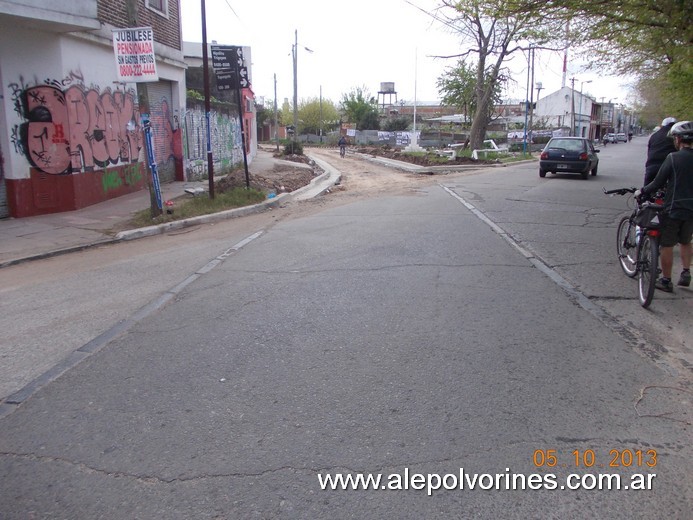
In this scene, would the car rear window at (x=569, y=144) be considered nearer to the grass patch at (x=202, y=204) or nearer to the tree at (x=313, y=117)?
the grass patch at (x=202, y=204)

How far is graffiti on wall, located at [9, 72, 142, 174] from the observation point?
1141 cm

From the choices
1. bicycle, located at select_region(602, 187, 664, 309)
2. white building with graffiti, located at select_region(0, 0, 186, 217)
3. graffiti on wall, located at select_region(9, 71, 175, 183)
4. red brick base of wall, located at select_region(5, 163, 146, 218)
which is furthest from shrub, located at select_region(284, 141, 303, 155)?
bicycle, located at select_region(602, 187, 664, 309)

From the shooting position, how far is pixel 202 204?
523 inches

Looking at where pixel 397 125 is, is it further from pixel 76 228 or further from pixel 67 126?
pixel 76 228

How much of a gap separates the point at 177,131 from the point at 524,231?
42.1 ft

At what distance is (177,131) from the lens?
61.8 feet

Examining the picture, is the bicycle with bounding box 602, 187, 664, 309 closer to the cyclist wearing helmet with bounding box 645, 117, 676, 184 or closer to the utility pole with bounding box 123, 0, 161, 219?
the cyclist wearing helmet with bounding box 645, 117, 676, 184

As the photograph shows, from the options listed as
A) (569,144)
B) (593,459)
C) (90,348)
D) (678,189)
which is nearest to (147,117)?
(90,348)

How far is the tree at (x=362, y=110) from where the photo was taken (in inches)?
2763

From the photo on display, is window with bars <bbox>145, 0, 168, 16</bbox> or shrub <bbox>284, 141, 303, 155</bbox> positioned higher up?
window with bars <bbox>145, 0, 168, 16</bbox>

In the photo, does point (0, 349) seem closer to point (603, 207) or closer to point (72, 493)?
point (72, 493)

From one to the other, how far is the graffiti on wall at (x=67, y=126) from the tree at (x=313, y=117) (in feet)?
235

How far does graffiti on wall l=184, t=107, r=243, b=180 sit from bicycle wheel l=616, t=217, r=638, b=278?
40.8 feet

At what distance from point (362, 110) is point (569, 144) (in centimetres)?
5190
